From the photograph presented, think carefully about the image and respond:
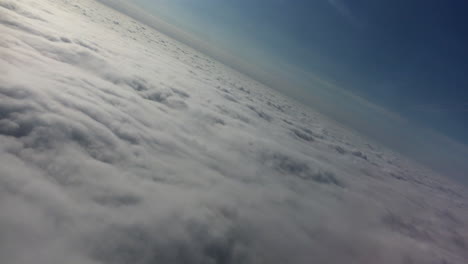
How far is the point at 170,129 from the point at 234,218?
126 inches

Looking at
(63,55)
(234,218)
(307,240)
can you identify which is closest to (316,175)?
(307,240)

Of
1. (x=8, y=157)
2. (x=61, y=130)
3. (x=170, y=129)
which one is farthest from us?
(x=170, y=129)

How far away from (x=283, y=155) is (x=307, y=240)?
3.84m

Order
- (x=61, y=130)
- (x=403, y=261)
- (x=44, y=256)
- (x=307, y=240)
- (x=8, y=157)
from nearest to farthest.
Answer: (x=44, y=256) < (x=8, y=157) < (x=61, y=130) < (x=307, y=240) < (x=403, y=261)

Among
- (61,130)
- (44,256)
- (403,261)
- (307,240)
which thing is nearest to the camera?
(44,256)

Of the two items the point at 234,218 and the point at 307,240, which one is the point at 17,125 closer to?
the point at 234,218

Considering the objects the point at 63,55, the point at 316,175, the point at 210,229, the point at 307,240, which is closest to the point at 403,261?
the point at 307,240

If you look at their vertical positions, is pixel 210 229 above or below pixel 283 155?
below

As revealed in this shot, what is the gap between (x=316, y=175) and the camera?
7.04 metres

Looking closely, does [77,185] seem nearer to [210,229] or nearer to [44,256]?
[44,256]

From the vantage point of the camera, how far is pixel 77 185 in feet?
8.71

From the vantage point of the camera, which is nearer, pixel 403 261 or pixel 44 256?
pixel 44 256

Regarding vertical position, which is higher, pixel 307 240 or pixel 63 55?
pixel 63 55

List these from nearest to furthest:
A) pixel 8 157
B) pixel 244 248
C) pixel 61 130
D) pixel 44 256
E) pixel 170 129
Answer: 1. pixel 44 256
2. pixel 8 157
3. pixel 244 248
4. pixel 61 130
5. pixel 170 129
